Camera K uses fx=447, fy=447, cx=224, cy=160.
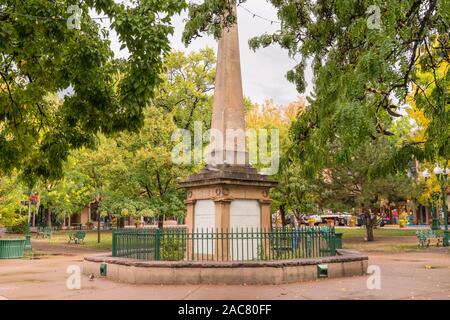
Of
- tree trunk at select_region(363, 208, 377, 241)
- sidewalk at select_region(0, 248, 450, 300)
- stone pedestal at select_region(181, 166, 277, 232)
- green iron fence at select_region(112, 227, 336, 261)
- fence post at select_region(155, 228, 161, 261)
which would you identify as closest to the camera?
sidewalk at select_region(0, 248, 450, 300)

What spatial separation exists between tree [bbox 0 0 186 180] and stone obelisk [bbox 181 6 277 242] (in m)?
4.23

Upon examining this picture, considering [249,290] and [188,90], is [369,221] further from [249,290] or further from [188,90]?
[249,290]

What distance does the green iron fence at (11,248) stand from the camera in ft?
70.6

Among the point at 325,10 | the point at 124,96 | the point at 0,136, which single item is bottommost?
the point at 0,136

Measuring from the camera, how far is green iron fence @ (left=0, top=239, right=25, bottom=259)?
70.6 feet

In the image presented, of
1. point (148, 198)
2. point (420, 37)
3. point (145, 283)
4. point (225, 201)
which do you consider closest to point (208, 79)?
point (148, 198)

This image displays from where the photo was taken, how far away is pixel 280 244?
40.0 ft

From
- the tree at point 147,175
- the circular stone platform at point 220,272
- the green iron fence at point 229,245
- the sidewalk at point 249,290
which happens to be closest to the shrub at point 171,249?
the green iron fence at point 229,245

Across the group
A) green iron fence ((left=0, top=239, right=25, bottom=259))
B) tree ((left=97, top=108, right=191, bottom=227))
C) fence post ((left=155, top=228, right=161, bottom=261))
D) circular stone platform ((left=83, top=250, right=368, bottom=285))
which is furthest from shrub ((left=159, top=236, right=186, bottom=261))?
green iron fence ((left=0, top=239, right=25, bottom=259))

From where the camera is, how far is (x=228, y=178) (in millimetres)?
12805

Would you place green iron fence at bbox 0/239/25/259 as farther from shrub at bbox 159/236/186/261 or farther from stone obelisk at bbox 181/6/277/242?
shrub at bbox 159/236/186/261

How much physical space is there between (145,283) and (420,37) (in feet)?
27.4

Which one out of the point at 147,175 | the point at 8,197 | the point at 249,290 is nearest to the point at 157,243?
the point at 249,290

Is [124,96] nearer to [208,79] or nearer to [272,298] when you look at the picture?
[272,298]
